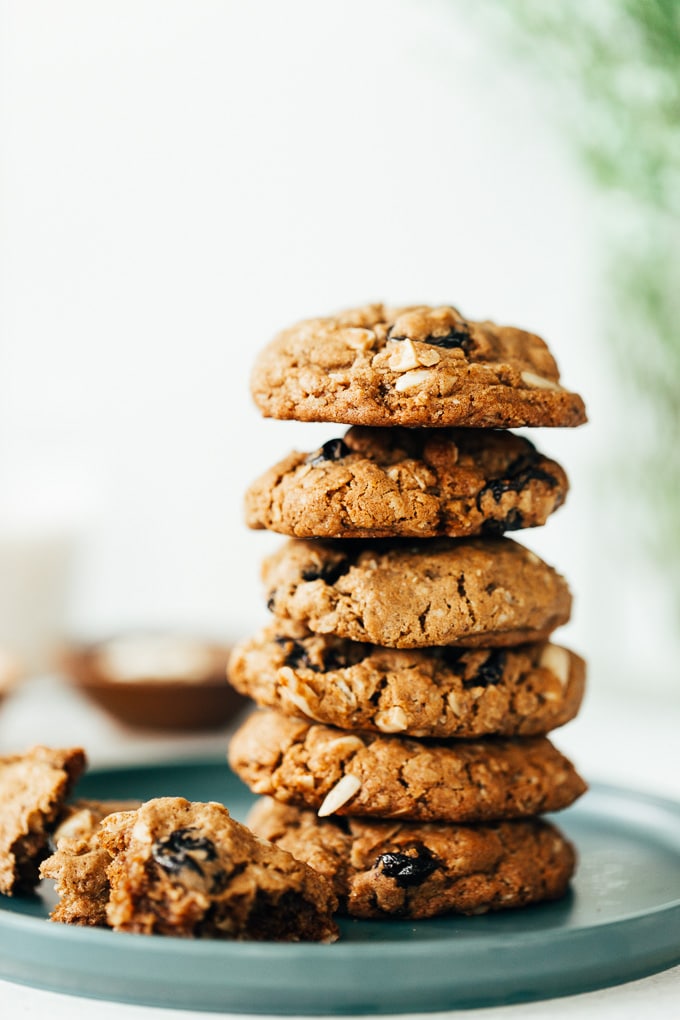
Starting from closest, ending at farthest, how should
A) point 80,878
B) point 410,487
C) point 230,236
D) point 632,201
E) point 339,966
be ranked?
point 339,966 → point 80,878 → point 410,487 → point 632,201 → point 230,236

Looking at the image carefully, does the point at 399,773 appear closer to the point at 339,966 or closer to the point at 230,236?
the point at 339,966

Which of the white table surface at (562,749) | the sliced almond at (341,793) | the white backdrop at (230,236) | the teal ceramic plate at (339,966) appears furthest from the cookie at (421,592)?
the white backdrop at (230,236)

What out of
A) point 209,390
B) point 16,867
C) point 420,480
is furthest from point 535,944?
point 209,390

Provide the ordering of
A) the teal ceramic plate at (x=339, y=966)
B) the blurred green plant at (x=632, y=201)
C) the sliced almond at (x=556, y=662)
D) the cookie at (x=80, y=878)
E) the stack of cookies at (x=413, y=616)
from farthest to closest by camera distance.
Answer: the blurred green plant at (x=632, y=201) → the sliced almond at (x=556, y=662) → the stack of cookies at (x=413, y=616) → the cookie at (x=80, y=878) → the teal ceramic plate at (x=339, y=966)

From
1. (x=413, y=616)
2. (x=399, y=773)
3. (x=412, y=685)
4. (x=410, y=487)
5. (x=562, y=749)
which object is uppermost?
(x=410, y=487)

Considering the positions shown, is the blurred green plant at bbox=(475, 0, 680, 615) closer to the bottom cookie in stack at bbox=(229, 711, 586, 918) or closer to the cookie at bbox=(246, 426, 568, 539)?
the cookie at bbox=(246, 426, 568, 539)

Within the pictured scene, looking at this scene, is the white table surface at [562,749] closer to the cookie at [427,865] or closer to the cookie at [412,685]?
the cookie at [427,865]

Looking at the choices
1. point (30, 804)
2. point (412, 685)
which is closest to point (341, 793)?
point (412, 685)
